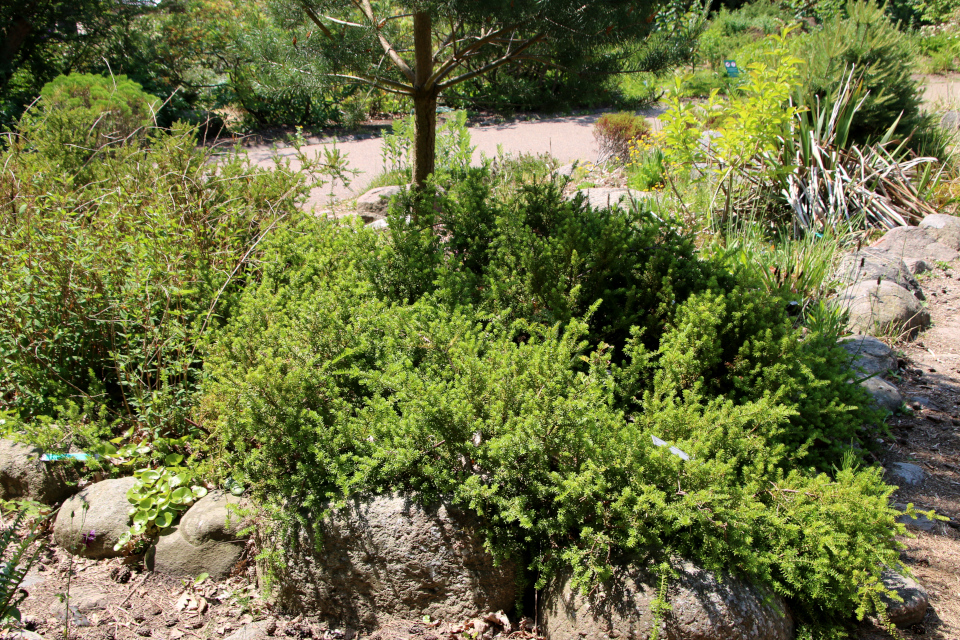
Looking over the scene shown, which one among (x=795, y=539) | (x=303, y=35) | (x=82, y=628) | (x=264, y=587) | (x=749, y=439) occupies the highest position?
(x=303, y=35)

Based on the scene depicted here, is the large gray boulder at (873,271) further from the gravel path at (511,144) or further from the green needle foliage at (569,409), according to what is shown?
the gravel path at (511,144)

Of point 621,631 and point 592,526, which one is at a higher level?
point 592,526

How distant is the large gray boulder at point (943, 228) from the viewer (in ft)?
18.2

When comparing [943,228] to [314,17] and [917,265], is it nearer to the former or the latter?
[917,265]

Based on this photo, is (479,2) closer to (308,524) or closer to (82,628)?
(308,524)

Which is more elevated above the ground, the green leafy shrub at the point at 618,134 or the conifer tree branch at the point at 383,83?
the conifer tree branch at the point at 383,83

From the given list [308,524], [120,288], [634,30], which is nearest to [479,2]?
[634,30]

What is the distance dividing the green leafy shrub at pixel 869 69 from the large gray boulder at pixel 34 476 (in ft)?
21.7

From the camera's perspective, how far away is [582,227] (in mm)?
Answer: 3545

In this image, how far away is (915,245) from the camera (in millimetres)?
5445

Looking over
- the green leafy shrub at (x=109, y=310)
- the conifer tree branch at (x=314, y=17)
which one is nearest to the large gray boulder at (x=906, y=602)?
the green leafy shrub at (x=109, y=310)

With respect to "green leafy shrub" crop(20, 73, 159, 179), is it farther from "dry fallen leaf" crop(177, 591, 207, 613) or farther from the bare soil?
the bare soil

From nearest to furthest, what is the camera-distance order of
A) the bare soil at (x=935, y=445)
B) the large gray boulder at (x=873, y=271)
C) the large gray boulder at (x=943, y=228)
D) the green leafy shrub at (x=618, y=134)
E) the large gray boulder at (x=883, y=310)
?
1. the bare soil at (x=935, y=445)
2. the large gray boulder at (x=883, y=310)
3. the large gray boulder at (x=873, y=271)
4. the large gray boulder at (x=943, y=228)
5. the green leafy shrub at (x=618, y=134)

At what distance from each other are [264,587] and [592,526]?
1.25 metres
